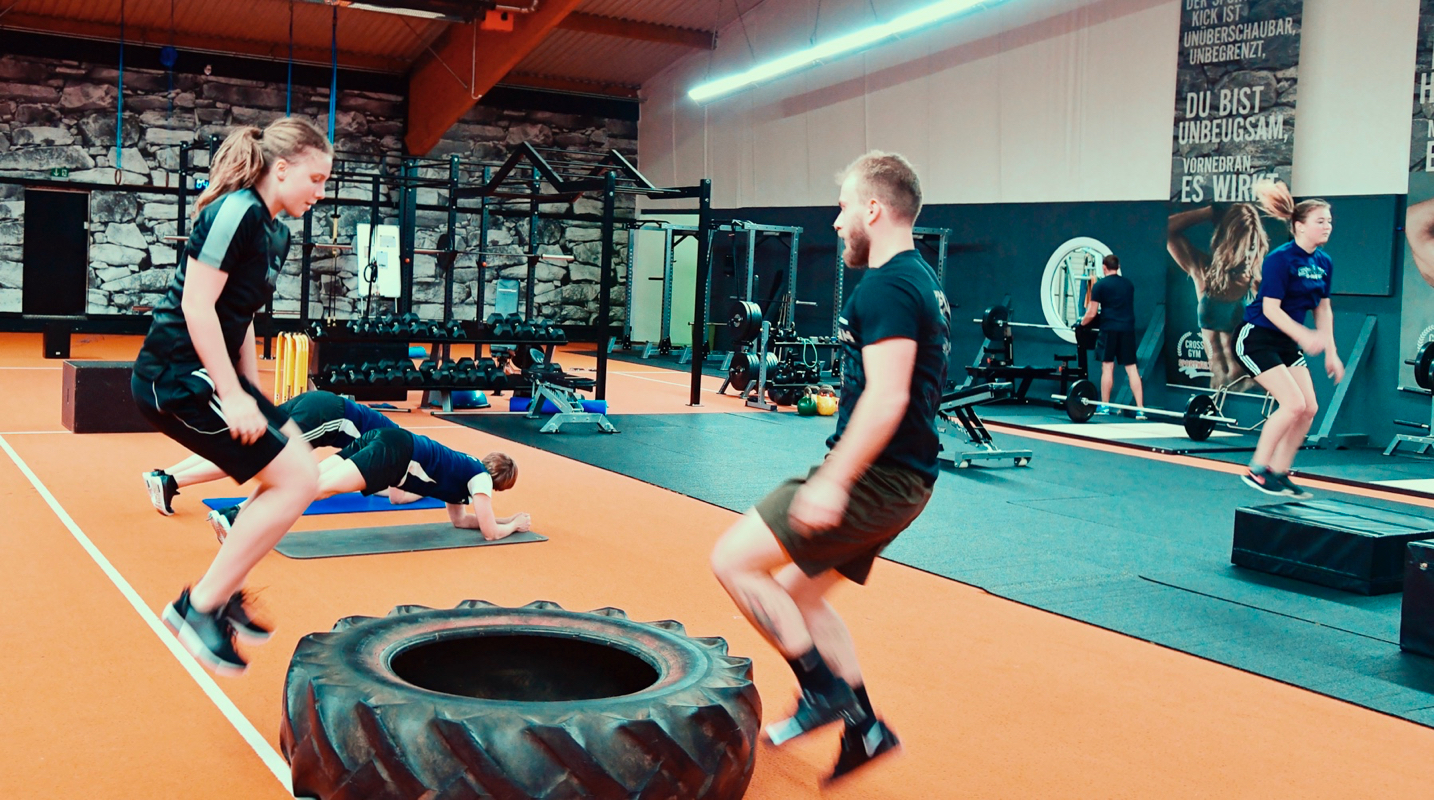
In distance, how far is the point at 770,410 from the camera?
973 cm

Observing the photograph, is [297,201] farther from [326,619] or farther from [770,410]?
[770,410]

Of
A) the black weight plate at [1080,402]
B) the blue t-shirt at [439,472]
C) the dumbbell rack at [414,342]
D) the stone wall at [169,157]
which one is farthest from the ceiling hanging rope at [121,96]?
the blue t-shirt at [439,472]

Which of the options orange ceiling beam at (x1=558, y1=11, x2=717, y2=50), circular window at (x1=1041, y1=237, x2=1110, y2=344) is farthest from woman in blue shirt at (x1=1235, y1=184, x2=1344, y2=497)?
orange ceiling beam at (x1=558, y1=11, x2=717, y2=50)

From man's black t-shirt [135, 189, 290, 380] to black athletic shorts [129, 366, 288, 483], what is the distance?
0.10ft

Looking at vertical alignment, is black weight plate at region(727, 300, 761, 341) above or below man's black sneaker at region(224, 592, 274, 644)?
above

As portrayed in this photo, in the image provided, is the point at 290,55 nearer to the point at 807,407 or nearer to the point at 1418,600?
the point at 807,407

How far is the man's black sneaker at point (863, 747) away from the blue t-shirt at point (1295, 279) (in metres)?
3.81

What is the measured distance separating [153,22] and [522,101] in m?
4.76

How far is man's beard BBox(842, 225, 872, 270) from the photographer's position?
2211 mm

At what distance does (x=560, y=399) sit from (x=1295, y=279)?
446cm

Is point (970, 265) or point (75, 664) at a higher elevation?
point (970, 265)

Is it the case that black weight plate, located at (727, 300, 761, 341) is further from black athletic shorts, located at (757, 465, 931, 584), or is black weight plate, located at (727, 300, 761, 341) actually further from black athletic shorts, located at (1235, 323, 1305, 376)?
black athletic shorts, located at (757, 465, 931, 584)

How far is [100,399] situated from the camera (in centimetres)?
633

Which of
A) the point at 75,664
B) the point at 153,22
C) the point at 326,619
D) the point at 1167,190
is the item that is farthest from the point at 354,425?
the point at 153,22
